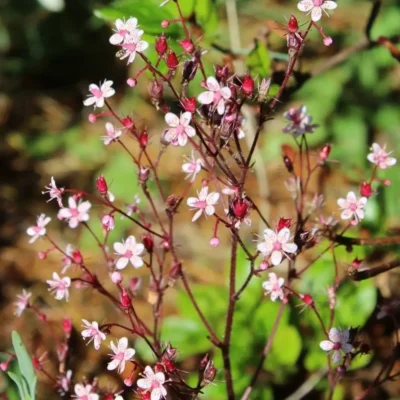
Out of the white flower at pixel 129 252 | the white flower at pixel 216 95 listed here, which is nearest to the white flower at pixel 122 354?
the white flower at pixel 129 252

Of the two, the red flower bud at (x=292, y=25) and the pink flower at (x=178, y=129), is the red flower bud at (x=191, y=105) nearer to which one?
the pink flower at (x=178, y=129)

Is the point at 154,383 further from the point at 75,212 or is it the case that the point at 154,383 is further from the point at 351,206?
the point at 351,206

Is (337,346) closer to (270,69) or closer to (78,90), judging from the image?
(270,69)

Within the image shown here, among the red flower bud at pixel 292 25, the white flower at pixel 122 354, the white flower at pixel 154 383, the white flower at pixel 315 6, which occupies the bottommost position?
the white flower at pixel 154 383

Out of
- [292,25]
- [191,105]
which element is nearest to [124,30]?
[191,105]

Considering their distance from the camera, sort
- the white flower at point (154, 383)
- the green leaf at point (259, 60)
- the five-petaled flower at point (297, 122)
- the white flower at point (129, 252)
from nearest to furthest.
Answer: the white flower at point (154, 383)
the white flower at point (129, 252)
the five-petaled flower at point (297, 122)
the green leaf at point (259, 60)

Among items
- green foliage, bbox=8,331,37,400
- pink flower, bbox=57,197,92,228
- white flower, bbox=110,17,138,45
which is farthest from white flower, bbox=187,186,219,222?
green foliage, bbox=8,331,37,400
